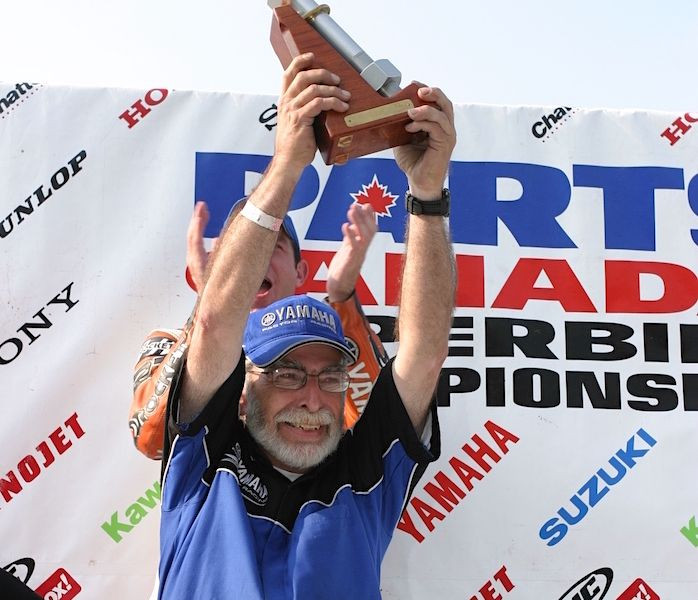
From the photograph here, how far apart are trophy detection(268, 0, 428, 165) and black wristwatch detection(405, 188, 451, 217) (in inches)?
7.6

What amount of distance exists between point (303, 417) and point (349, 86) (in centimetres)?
70

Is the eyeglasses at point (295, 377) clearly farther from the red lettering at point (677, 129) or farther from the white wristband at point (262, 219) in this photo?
the red lettering at point (677, 129)

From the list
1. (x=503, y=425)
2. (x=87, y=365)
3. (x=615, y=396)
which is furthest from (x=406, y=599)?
(x=87, y=365)

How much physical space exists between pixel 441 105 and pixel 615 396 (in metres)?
1.12

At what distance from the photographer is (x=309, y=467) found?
195 centimetres

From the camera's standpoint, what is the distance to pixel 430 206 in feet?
6.36

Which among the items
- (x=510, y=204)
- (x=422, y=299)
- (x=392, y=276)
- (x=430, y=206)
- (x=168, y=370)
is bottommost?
(x=168, y=370)

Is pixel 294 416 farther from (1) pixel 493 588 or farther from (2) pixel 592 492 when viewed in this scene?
(2) pixel 592 492

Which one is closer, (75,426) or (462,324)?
(75,426)

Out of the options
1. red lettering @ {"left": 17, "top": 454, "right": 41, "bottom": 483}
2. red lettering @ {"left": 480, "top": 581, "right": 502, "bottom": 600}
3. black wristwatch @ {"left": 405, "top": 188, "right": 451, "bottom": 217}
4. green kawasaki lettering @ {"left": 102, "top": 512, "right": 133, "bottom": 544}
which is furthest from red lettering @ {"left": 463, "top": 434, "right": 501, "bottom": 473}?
red lettering @ {"left": 17, "top": 454, "right": 41, "bottom": 483}

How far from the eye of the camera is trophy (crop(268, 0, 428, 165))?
165 cm

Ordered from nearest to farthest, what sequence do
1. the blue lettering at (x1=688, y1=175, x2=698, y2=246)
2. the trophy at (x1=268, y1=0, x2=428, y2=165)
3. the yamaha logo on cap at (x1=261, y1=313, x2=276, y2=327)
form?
the trophy at (x1=268, y1=0, x2=428, y2=165)
the yamaha logo on cap at (x1=261, y1=313, x2=276, y2=327)
the blue lettering at (x1=688, y1=175, x2=698, y2=246)

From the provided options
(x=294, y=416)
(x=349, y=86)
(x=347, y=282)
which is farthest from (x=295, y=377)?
(x=349, y=86)

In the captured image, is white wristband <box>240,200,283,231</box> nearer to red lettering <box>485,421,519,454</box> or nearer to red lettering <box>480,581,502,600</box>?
red lettering <box>485,421,519,454</box>
